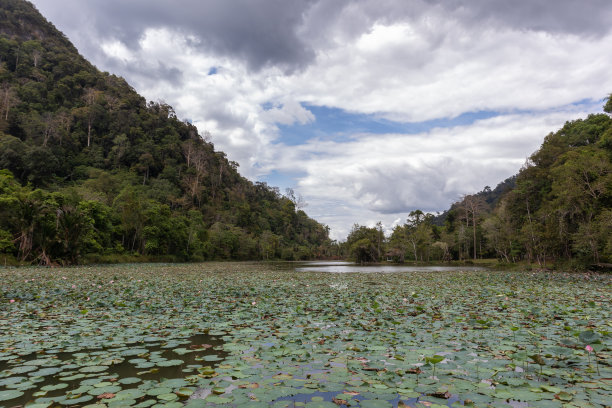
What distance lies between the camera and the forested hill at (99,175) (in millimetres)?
25750

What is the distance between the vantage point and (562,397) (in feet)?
10.2

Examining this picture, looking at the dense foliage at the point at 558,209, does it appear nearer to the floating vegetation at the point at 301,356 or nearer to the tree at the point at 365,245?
the tree at the point at 365,245

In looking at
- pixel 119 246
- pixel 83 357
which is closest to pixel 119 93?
pixel 119 246

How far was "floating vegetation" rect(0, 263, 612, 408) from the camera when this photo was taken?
3.27 m

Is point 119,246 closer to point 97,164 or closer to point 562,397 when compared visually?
point 97,164

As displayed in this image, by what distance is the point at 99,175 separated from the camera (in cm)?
5306

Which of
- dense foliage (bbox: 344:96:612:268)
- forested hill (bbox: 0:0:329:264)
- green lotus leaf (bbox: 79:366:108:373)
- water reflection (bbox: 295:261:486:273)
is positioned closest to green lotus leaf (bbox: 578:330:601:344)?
green lotus leaf (bbox: 79:366:108:373)

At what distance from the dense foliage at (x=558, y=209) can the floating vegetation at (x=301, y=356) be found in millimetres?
18117

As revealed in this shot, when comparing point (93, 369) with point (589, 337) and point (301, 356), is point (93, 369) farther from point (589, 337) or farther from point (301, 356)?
point (589, 337)

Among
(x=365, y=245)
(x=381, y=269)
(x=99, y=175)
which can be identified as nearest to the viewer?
(x=381, y=269)

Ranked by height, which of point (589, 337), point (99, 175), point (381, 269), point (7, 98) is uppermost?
point (7, 98)

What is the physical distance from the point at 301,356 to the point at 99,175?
196 feet

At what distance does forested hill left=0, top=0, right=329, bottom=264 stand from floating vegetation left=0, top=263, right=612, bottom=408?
71.1 ft

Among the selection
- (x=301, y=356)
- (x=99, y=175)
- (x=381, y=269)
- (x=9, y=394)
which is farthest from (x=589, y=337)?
(x=99, y=175)
